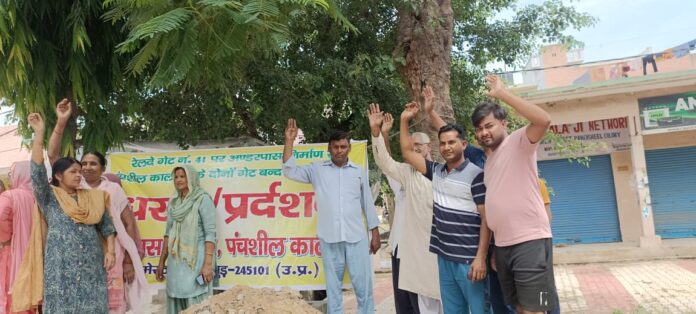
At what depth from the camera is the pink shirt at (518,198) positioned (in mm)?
2695

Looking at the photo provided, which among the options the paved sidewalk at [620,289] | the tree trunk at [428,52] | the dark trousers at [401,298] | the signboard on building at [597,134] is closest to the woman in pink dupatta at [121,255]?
the paved sidewalk at [620,289]

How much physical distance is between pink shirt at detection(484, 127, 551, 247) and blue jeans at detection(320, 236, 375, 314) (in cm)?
155

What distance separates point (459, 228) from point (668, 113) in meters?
10.8

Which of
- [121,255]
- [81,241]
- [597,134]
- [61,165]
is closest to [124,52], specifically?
[61,165]

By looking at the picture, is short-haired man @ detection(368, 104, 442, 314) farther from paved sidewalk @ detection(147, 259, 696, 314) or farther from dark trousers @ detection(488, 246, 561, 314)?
paved sidewalk @ detection(147, 259, 696, 314)

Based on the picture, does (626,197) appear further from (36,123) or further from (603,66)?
(36,123)

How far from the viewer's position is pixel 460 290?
3174 millimetres

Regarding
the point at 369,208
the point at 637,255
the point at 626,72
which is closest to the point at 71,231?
the point at 369,208

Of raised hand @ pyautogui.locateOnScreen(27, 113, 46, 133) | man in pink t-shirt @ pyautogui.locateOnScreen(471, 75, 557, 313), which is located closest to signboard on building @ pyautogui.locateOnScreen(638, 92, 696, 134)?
man in pink t-shirt @ pyautogui.locateOnScreen(471, 75, 557, 313)

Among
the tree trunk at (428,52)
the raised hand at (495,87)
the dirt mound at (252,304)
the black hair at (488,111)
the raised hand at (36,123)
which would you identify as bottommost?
the dirt mound at (252,304)

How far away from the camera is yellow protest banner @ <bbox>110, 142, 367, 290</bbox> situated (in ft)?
15.4

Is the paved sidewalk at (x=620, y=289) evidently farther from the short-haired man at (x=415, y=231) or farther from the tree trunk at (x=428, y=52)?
the tree trunk at (x=428, y=52)

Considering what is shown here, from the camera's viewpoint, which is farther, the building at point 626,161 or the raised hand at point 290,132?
the building at point 626,161

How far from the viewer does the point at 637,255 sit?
11188 millimetres
